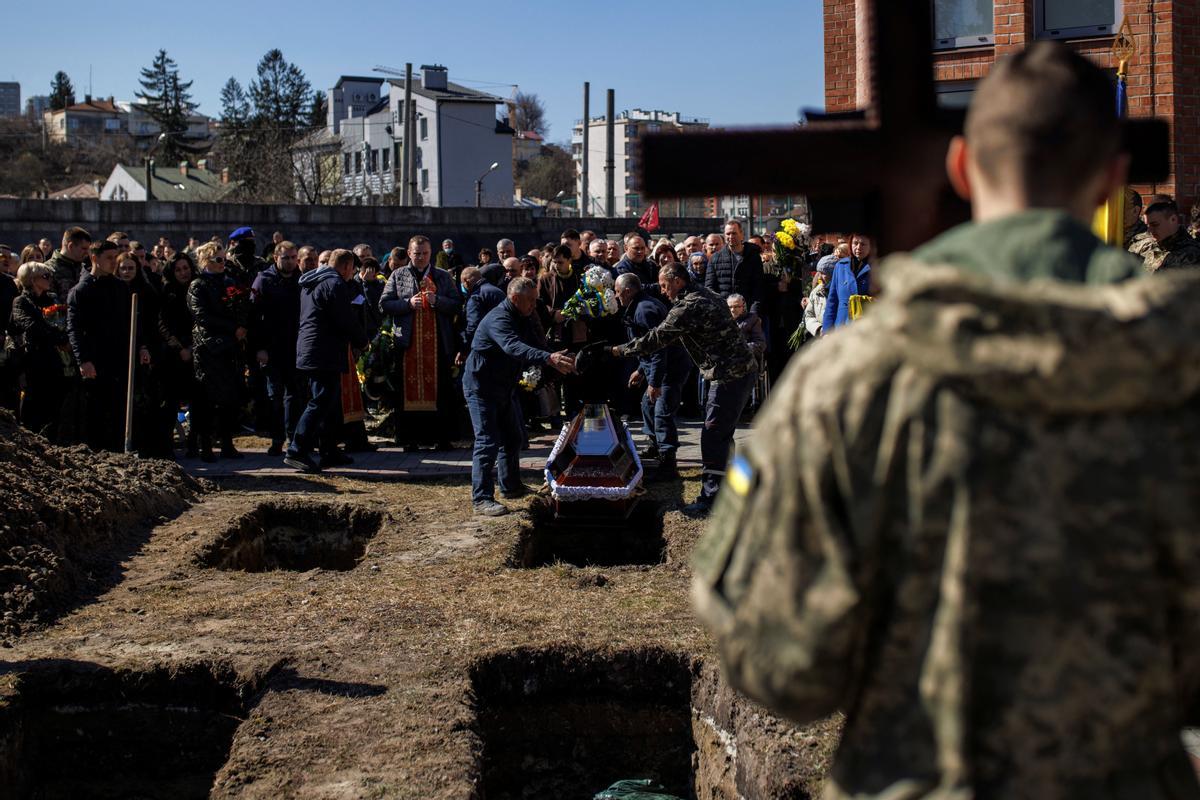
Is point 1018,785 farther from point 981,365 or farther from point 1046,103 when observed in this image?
point 1046,103

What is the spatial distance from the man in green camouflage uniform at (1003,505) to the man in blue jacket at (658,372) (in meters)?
9.30

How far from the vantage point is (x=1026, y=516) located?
1791 millimetres

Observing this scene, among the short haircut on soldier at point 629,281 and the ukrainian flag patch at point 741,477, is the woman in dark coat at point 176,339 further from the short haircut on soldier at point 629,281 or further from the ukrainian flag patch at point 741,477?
the ukrainian flag patch at point 741,477

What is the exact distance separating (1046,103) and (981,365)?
1.41 ft

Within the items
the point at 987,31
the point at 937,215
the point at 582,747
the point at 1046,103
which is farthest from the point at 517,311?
the point at 1046,103

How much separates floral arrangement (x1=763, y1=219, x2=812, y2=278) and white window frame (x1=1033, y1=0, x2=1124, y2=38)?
135 inches

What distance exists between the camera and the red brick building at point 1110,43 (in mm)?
11953

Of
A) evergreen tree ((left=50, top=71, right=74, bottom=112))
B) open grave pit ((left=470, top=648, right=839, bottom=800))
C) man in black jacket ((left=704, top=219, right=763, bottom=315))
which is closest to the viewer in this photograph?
open grave pit ((left=470, top=648, right=839, bottom=800))

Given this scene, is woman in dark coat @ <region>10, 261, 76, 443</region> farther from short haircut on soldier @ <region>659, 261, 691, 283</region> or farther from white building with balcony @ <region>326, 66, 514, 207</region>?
white building with balcony @ <region>326, 66, 514, 207</region>

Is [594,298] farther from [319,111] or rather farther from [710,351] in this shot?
[319,111]

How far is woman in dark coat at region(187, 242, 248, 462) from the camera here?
39.8 feet

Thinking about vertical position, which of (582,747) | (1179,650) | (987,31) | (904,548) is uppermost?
(987,31)

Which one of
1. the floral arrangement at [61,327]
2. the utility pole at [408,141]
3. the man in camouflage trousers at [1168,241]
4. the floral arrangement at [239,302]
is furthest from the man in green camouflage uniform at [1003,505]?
the utility pole at [408,141]

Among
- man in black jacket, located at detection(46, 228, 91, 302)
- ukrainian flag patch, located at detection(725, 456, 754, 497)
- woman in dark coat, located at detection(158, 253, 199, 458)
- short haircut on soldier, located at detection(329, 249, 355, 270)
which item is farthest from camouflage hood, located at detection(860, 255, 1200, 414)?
man in black jacket, located at detection(46, 228, 91, 302)
